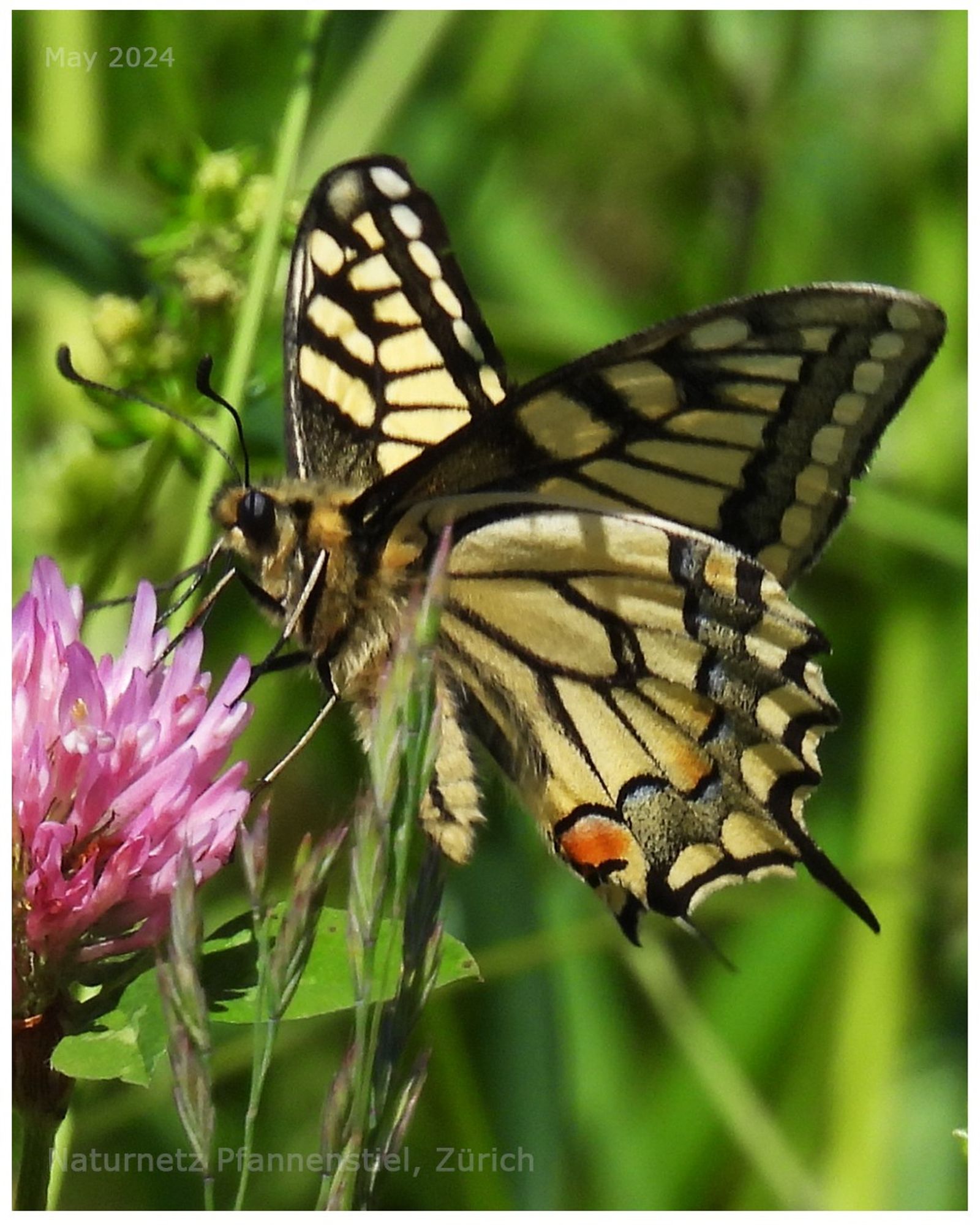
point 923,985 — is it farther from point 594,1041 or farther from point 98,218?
point 98,218

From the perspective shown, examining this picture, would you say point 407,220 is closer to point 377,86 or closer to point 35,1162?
point 377,86

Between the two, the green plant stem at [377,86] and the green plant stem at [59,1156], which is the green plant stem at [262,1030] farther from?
the green plant stem at [377,86]

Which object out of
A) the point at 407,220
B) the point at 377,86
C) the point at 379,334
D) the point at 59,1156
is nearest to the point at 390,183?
the point at 407,220

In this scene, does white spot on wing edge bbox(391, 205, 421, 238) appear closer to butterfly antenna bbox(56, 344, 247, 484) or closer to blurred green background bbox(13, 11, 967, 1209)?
blurred green background bbox(13, 11, 967, 1209)

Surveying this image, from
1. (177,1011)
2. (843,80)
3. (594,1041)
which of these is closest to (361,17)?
(843,80)

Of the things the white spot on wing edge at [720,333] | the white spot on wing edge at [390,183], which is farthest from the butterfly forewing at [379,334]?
the white spot on wing edge at [720,333]

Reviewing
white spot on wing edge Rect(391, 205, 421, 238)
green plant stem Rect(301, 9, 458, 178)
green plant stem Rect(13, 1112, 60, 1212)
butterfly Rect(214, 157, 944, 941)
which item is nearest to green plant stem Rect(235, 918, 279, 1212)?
green plant stem Rect(13, 1112, 60, 1212)

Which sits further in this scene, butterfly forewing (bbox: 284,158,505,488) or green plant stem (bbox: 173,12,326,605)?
butterfly forewing (bbox: 284,158,505,488)
